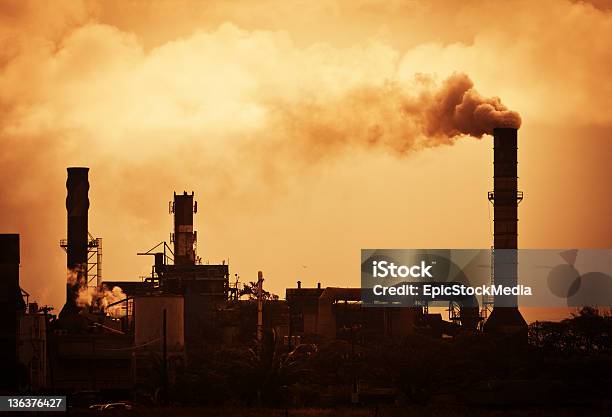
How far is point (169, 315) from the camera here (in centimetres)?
7519

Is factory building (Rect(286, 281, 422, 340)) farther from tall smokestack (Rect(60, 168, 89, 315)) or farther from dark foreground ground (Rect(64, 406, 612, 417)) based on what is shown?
dark foreground ground (Rect(64, 406, 612, 417))

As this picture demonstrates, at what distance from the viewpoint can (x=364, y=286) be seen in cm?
9894

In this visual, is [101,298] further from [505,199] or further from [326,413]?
[326,413]

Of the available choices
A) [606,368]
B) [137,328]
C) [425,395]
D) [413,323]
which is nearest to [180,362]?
[137,328]

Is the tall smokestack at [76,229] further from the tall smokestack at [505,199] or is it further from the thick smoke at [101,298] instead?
the tall smokestack at [505,199]

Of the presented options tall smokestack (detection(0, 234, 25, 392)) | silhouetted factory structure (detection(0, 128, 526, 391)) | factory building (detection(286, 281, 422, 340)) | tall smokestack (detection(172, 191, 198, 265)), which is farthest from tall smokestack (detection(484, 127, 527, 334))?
tall smokestack (detection(0, 234, 25, 392))

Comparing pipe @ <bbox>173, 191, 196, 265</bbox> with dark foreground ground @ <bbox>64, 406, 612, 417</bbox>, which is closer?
dark foreground ground @ <bbox>64, 406, 612, 417</bbox>

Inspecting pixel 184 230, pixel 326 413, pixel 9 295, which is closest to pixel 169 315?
pixel 9 295

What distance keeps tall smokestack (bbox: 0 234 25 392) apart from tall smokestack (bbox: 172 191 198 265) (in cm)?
2449

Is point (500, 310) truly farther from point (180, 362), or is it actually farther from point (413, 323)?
point (180, 362)

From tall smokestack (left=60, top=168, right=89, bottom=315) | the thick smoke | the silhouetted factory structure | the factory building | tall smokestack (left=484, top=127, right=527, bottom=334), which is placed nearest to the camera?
the silhouetted factory structure

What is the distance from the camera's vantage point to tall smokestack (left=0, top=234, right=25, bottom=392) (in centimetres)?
8069

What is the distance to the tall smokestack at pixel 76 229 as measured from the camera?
100500 mm

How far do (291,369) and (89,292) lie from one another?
156ft
